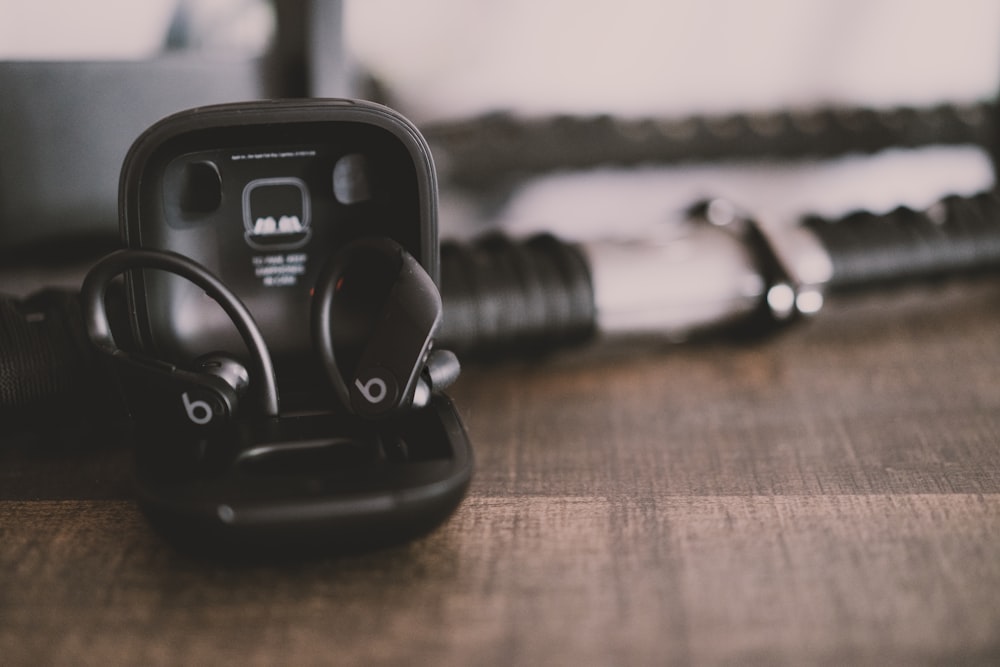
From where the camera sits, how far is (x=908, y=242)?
806 millimetres

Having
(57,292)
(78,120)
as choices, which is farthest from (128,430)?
(78,120)

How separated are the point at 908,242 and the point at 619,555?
0.46 meters

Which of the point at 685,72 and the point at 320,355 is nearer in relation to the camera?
the point at 320,355

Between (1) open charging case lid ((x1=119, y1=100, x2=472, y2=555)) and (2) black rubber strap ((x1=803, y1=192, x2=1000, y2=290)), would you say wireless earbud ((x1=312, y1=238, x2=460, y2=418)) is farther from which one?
(2) black rubber strap ((x1=803, y1=192, x2=1000, y2=290))

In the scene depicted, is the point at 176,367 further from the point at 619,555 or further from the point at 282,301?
the point at 619,555

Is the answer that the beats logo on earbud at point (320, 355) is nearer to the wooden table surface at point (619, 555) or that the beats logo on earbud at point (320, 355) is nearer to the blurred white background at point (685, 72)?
the wooden table surface at point (619, 555)

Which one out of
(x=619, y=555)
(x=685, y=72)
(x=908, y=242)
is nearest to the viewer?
(x=619, y=555)

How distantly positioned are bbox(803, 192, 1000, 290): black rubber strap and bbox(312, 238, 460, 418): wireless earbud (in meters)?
0.40

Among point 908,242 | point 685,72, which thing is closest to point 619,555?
point 908,242

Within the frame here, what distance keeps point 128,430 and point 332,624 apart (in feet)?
0.92

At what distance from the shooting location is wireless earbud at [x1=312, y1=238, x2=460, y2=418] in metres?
0.52

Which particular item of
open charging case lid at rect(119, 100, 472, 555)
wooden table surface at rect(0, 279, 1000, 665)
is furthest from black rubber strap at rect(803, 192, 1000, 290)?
open charging case lid at rect(119, 100, 472, 555)

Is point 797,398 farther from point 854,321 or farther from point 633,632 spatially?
point 633,632

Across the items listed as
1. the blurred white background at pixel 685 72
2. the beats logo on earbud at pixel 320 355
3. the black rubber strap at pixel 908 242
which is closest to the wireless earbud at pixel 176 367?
the beats logo on earbud at pixel 320 355
